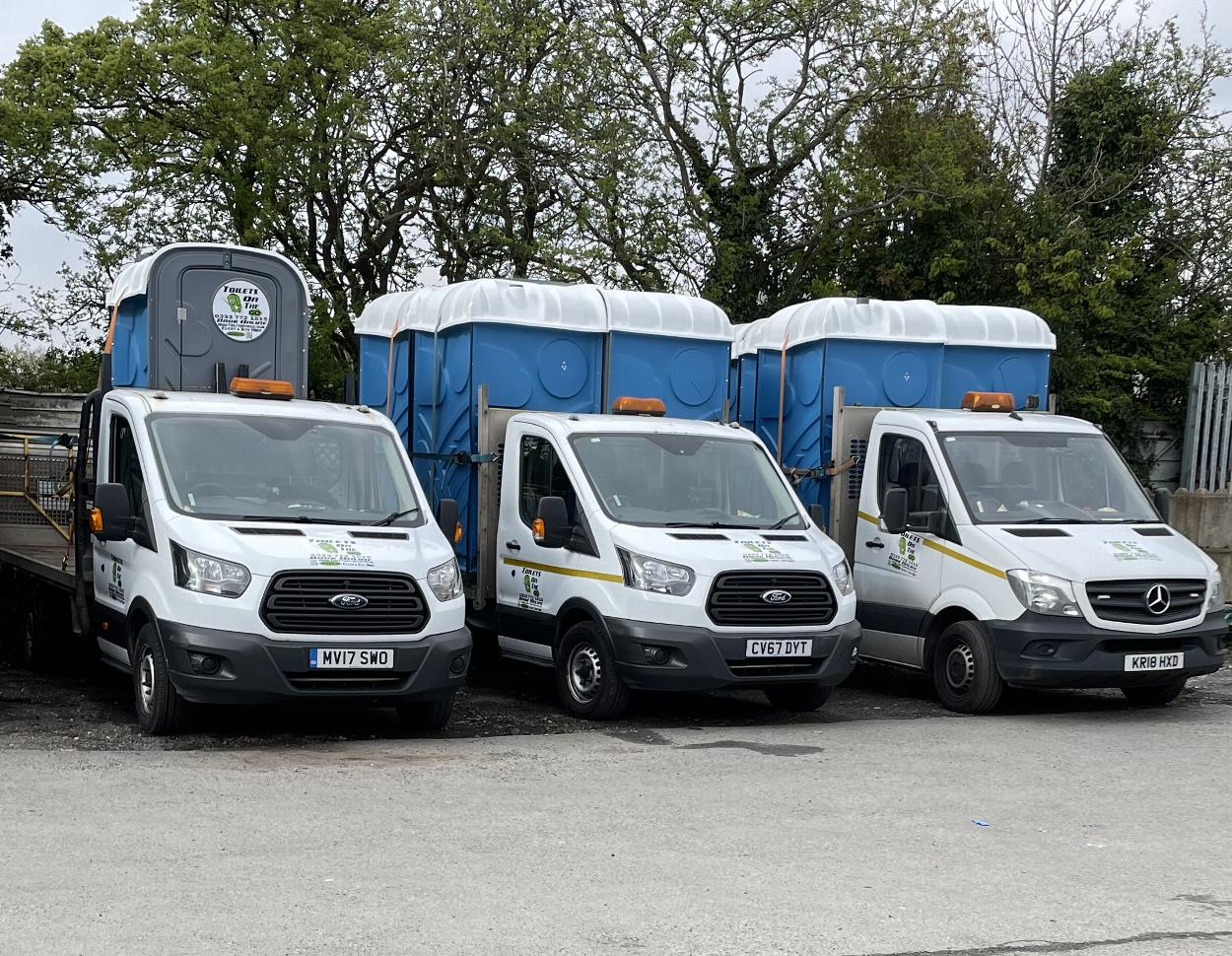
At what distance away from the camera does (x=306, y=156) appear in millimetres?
26984

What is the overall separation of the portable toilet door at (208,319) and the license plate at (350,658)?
12.3 feet

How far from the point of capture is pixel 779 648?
10.6 m

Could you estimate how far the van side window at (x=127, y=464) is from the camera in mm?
10250

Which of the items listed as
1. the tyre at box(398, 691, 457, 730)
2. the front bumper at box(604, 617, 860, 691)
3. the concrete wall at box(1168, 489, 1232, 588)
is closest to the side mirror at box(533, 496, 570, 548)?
the front bumper at box(604, 617, 860, 691)

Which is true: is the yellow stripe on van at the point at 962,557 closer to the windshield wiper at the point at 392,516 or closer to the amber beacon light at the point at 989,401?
the amber beacon light at the point at 989,401

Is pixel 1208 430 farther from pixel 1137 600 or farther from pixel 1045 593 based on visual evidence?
pixel 1045 593

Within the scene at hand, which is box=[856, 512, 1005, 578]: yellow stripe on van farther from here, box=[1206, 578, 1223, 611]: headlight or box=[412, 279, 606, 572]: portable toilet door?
box=[412, 279, 606, 572]: portable toilet door

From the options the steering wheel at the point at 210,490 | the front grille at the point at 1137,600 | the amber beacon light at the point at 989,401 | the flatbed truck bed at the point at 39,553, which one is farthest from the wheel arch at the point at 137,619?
the amber beacon light at the point at 989,401

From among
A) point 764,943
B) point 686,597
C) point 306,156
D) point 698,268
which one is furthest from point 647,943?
point 306,156

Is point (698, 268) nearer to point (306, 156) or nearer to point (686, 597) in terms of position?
point (306, 156)

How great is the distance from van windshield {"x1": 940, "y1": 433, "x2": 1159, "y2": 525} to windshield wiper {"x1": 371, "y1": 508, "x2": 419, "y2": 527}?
422 centimetres

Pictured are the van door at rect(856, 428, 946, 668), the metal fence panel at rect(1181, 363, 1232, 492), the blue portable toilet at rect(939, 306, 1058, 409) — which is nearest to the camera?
the van door at rect(856, 428, 946, 668)

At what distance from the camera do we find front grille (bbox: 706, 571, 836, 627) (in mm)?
10539

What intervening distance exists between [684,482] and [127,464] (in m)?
3.94
